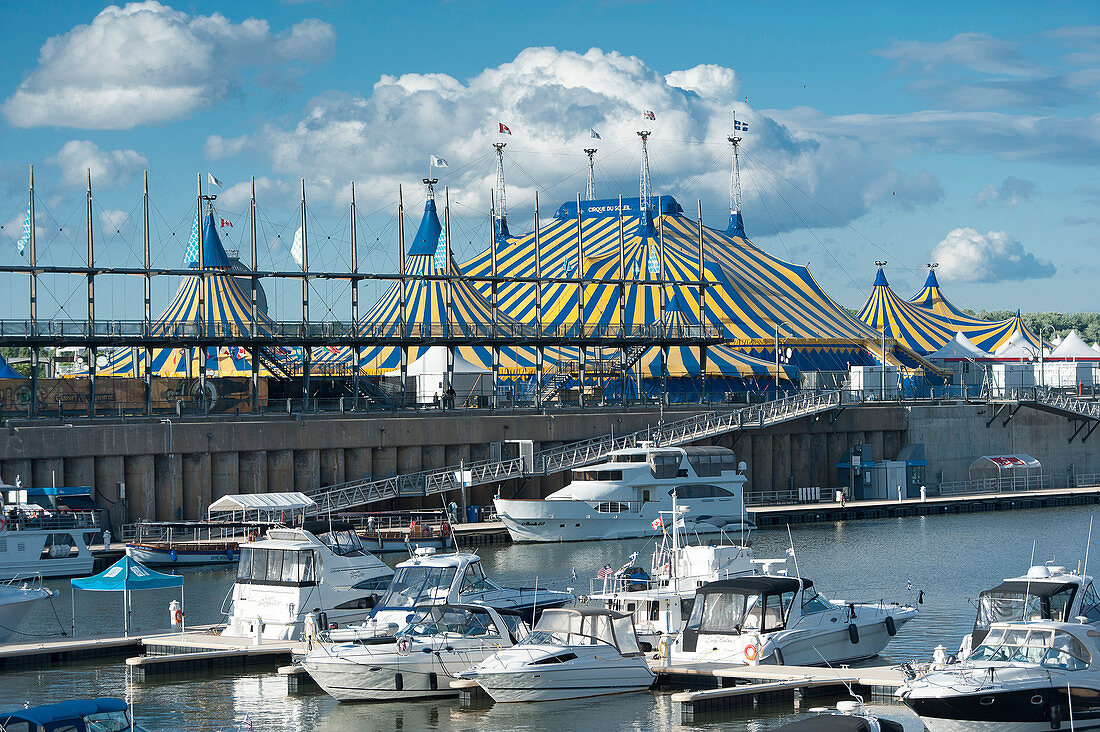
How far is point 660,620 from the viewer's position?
103 ft

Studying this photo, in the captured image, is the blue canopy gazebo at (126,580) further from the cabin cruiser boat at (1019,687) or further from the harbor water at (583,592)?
the cabin cruiser boat at (1019,687)

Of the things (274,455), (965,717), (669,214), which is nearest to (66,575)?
(274,455)

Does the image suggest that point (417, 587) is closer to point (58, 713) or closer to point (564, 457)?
point (58, 713)

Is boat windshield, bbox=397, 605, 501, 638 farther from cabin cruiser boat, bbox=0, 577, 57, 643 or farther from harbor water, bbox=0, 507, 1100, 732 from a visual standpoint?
cabin cruiser boat, bbox=0, 577, 57, 643

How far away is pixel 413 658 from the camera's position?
28.0 metres

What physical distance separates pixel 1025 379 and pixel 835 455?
16.1 meters

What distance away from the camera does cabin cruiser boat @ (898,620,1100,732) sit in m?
22.6

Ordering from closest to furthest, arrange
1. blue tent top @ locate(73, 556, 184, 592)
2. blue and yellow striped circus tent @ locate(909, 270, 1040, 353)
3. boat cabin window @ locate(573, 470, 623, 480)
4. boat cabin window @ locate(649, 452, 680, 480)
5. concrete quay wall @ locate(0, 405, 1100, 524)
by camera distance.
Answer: blue tent top @ locate(73, 556, 184, 592) < concrete quay wall @ locate(0, 405, 1100, 524) < boat cabin window @ locate(573, 470, 623, 480) < boat cabin window @ locate(649, 452, 680, 480) < blue and yellow striped circus tent @ locate(909, 270, 1040, 353)

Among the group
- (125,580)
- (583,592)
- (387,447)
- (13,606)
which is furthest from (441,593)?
(387,447)

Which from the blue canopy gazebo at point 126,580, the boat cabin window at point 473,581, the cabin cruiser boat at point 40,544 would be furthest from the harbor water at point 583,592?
the boat cabin window at point 473,581

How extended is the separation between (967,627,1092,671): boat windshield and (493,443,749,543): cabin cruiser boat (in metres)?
30.3

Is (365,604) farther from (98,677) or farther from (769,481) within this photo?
(769,481)

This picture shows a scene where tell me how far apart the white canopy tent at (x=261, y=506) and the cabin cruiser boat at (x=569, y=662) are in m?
24.5

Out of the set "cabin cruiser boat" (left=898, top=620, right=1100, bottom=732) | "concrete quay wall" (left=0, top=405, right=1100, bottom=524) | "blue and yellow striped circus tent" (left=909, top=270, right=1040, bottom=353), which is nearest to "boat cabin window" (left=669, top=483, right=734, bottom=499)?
"concrete quay wall" (left=0, top=405, right=1100, bottom=524)
